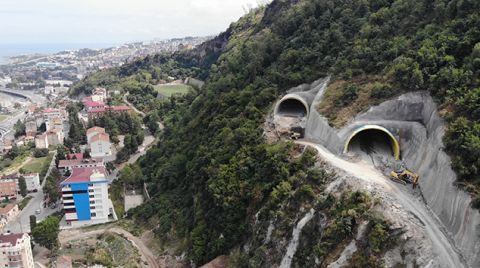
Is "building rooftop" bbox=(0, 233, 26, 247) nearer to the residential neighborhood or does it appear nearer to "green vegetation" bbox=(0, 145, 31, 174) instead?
the residential neighborhood

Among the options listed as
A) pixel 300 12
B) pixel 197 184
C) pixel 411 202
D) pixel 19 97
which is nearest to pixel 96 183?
pixel 197 184

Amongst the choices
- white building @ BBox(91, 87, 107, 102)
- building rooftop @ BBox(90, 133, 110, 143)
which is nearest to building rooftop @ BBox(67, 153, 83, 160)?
building rooftop @ BBox(90, 133, 110, 143)

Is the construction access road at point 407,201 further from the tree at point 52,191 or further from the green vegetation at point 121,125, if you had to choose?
the green vegetation at point 121,125

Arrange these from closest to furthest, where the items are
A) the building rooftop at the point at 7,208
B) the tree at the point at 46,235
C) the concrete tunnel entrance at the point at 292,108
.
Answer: the concrete tunnel entrance at the point at 292,108 < the tree at the point at 46,235 < the building rooftop at the point at 7,208

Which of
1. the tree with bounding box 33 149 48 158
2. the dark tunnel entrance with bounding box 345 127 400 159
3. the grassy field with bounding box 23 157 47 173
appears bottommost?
the grassy field with bounding box 23 157 47 173

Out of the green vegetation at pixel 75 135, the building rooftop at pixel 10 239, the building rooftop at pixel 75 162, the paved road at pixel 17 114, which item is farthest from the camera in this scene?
the paved road at pixel 17 114

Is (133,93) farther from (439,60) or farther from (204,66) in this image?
(439,60)

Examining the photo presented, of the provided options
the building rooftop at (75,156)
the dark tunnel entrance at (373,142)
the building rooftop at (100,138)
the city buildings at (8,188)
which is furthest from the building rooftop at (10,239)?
the building rooftop at (100,138)
